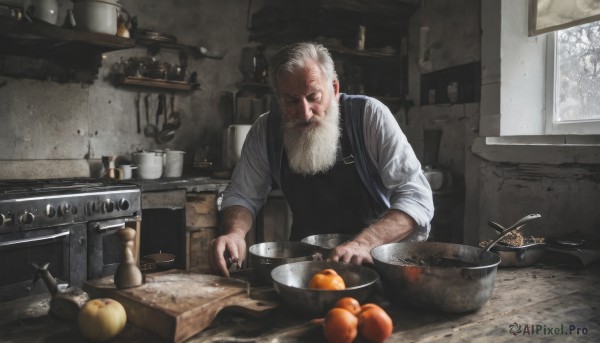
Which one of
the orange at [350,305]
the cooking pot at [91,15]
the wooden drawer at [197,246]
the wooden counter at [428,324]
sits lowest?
the wooden drawer at [197,246]

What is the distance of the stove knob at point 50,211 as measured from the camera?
279 centimetres

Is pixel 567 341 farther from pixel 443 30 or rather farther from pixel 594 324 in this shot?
pixel 443 30

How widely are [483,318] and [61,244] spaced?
8.37ft

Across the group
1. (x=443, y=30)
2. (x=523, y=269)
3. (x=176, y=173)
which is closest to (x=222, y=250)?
(x=523, y=269)

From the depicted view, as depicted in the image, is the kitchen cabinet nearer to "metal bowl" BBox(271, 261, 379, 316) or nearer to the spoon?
the spoon

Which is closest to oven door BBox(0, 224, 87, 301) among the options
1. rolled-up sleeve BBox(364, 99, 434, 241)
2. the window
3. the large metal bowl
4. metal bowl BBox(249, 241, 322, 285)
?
metal bowl BBox(249, 241, 322, 285)

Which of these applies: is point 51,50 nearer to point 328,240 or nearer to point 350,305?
point 328,240

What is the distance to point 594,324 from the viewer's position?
1.29 m

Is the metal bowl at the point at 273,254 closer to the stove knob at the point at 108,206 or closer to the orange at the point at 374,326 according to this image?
the orange at the point at 374,326

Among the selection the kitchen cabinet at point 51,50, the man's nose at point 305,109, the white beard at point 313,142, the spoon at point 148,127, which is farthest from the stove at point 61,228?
the man's nose at point 305,109

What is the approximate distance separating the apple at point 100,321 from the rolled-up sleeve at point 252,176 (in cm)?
123

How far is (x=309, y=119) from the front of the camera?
221 centimetres

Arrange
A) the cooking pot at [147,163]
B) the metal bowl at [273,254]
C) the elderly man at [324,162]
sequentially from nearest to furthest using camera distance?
the metal bowl at [273,254] → the elderly man at [324,162] → the cooking pot at [147,163]

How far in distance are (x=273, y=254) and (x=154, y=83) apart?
116 inches
